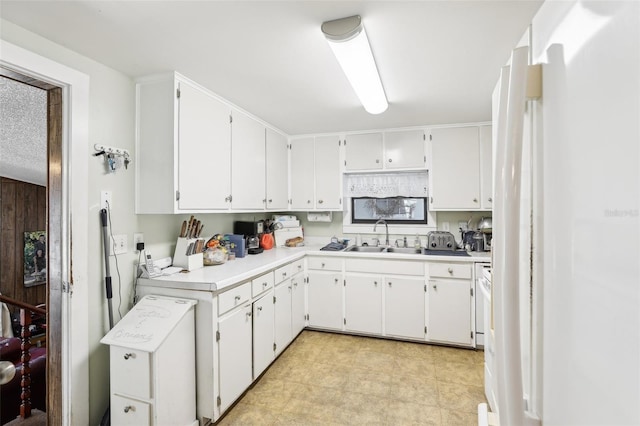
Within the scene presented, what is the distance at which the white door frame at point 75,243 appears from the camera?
1694 millimetres

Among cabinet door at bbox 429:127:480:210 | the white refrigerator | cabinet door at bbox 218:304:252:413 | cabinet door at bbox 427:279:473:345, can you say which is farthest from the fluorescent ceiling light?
cabinet door at bbox 427:279:473:345

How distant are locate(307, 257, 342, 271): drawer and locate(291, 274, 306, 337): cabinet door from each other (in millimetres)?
187

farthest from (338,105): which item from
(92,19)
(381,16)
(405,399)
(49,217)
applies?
(405,399)

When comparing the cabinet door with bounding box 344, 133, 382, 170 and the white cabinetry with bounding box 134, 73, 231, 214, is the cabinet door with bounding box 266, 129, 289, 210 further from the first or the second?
the white cabinetry with bounding box 134, 73, 231, 214

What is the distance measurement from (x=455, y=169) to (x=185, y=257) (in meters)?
2.70

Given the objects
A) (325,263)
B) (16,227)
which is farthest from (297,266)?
(16,227)

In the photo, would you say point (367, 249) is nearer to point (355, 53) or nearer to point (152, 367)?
point (355, 53)

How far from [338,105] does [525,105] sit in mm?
2297

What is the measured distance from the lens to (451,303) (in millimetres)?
2926

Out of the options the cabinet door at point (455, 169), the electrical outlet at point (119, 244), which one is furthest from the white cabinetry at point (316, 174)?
the electrical outlet at point (119, 244)

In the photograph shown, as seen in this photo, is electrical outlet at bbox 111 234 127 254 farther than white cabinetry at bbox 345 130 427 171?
No

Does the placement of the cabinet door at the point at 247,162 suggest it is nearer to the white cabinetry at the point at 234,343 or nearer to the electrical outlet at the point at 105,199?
the electrical outlet at the point at 105,199

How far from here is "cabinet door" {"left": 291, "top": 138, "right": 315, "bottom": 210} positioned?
3686 millimetres

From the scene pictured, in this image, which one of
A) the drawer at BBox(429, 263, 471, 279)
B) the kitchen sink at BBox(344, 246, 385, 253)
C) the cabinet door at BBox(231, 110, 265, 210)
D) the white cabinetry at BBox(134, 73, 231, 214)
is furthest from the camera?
the kitchen sink at BBox(344, 246, 385, 253)
